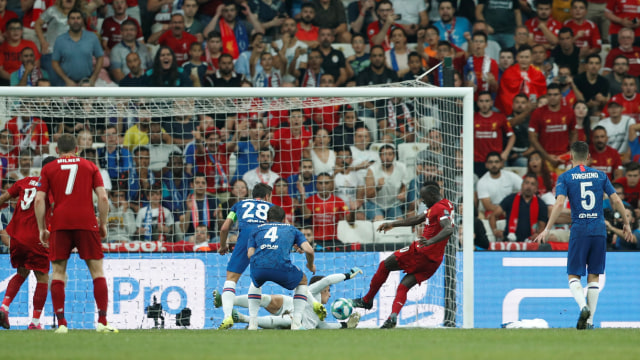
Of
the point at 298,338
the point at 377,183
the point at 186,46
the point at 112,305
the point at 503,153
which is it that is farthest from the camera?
the point at 186,46

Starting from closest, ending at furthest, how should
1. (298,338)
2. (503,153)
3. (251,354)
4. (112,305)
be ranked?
(251,354)
(298,338)
(112,305)
(503,153)

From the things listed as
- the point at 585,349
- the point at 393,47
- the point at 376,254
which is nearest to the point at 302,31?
the point at 393,47

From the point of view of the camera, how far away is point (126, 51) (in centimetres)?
1664

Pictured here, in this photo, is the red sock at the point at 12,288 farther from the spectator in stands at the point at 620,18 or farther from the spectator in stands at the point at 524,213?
the spectator in stands at the point at 620,18

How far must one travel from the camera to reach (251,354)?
22.8ft

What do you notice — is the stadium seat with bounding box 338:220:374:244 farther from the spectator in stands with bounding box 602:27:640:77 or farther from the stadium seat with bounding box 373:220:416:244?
the spectator in stands with bounding box 602:27:640:77

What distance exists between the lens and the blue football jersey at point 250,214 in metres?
11.3

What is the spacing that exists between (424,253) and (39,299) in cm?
455

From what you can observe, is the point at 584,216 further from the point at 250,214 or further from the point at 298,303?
the point at 250,214

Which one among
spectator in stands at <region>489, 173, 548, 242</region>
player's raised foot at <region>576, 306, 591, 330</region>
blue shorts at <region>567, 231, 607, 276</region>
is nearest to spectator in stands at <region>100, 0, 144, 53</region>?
spectator in stands at <region>489, 173, 548, 242</region>

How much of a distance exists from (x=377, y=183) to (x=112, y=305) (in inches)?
164

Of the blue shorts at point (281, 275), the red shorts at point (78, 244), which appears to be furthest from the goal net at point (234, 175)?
the red shorts at point (78, 244)

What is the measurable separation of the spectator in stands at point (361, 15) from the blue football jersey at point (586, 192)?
819 cm

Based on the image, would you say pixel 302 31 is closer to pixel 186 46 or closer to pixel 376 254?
pixel 186 46
